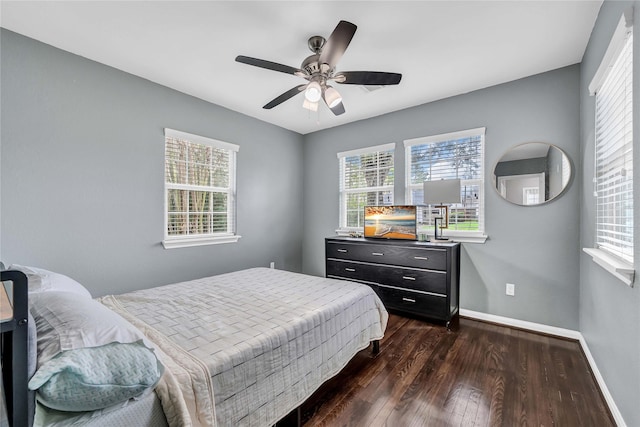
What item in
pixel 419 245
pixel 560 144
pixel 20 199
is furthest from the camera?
pixel 419 245

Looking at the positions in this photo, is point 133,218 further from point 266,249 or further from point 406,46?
point 406,46

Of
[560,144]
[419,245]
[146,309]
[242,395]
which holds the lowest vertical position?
[242,395]

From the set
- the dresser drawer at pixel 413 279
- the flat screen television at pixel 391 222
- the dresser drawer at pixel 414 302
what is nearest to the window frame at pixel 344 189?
the flat screen television at pixel 391 222

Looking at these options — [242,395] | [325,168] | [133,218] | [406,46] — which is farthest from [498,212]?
[133,218]

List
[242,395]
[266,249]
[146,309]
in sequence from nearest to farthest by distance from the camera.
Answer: [242,395] → [146,309] → [266,249]

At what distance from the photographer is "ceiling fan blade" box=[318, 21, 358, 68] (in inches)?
64.8

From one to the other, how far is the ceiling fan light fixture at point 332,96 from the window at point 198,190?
1.82 m

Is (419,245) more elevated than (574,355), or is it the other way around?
(419,245)

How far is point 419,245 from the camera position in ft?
10.0

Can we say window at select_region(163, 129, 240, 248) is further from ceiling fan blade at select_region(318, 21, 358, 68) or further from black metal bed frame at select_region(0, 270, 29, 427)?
black metal bed frame at select_region(0, 270, 29, 427)

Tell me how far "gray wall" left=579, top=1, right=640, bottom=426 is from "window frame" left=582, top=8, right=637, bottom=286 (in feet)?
0.17

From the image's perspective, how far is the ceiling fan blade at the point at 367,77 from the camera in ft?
6.81

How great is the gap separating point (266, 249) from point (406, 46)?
3.16m

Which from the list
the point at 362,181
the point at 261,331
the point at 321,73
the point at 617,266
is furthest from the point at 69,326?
the point at 362,181
